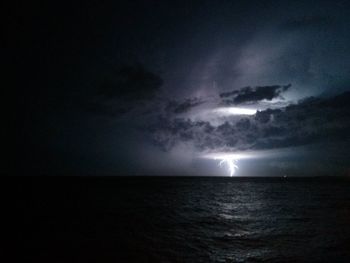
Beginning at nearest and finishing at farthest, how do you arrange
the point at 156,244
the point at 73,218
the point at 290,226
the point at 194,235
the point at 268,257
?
the point at 268,257 < the point at 156,244 < the point at 194,235 < the point at 290,226 < the point at 73,218

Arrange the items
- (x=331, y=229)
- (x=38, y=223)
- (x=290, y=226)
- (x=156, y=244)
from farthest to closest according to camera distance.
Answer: (x=38, y=223) → (x=290, y=226) → (x=331, y=229) → (x=156, y=244)

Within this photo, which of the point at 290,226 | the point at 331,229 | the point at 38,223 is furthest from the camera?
the point at 38,223

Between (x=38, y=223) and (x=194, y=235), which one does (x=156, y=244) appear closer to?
(x=194, y=235)

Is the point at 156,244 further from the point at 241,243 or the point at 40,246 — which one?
the point at 40,246

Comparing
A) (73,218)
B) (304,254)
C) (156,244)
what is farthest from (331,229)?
(73,218)

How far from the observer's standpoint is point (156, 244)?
22.1 metres

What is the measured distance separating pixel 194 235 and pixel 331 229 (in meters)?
12.4

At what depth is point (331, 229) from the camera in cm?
2742

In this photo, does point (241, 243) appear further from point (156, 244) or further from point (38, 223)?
point (38, 223)

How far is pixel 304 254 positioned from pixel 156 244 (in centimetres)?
977

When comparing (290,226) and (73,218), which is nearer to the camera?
(290,226)

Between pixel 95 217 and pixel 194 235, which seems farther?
pixel 95 217

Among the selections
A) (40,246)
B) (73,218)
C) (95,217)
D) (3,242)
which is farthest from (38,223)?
(40,246)

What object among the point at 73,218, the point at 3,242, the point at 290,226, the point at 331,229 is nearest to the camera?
the point at 3,242
